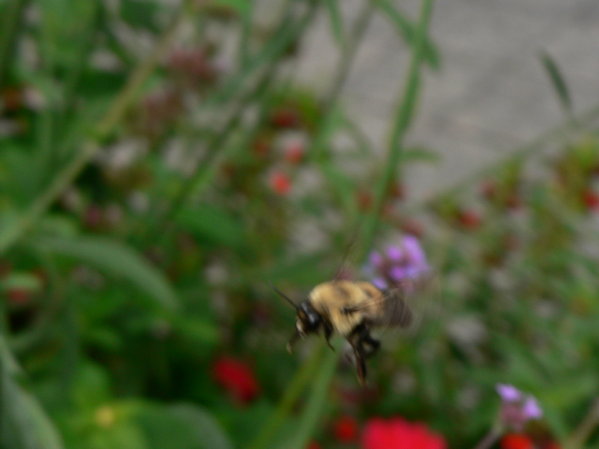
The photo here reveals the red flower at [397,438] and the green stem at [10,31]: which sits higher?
the green stem at [10,31]

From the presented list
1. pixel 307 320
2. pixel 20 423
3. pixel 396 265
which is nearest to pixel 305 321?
pixel 307 320

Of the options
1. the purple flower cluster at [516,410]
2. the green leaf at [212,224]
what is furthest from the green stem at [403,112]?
the green leaf at [212,224]

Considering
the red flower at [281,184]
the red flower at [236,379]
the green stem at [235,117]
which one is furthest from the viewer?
the red flower at [281,184]

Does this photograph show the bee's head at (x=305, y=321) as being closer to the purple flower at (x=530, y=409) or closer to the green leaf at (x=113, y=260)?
the purple flower at (x=530, y=409)

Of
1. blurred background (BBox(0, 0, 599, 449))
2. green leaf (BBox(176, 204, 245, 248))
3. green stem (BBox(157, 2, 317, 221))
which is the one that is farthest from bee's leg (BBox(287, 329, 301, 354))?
green leaf (BBox(176, 204, 245, 248))

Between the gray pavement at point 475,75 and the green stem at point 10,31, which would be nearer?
the green stem at point 10,31

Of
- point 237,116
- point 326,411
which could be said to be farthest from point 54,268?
point 326,411

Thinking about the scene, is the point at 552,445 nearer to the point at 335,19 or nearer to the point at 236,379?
the point at 236,379

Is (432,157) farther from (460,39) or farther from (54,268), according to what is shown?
(460,39)
